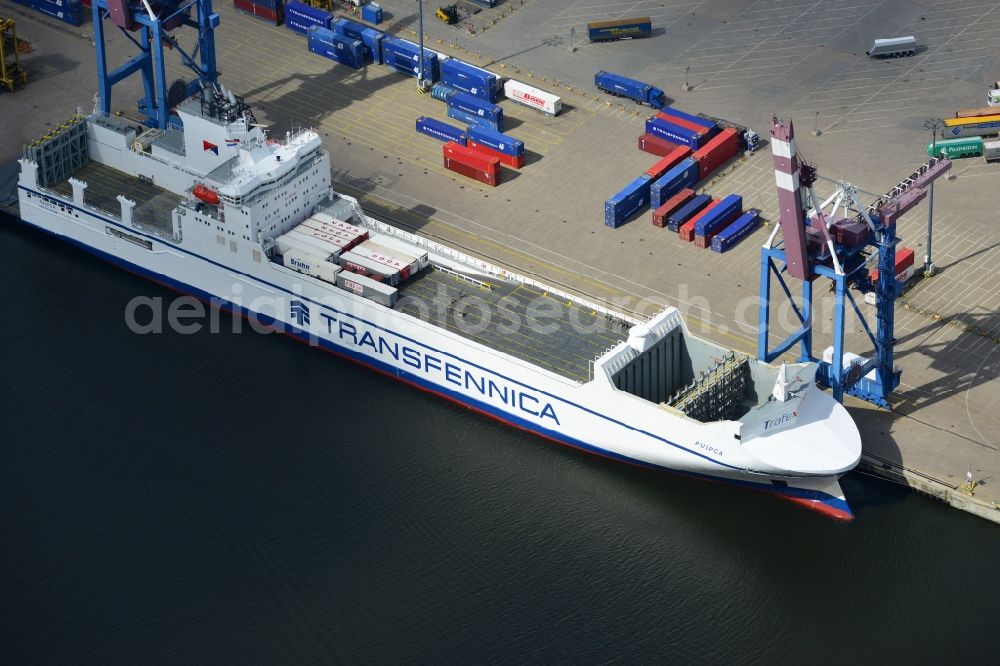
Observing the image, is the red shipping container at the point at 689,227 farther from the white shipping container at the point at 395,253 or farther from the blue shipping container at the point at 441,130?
the white shipping container at the point at 395,253

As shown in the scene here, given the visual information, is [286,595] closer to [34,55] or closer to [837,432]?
[837,432]

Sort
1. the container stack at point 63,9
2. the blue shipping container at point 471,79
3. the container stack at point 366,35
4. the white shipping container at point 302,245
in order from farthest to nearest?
the container stack at point 63,9, the container stack at point 366,35, the blue shipping container at point 471,79, the white shipping container at point 302,245

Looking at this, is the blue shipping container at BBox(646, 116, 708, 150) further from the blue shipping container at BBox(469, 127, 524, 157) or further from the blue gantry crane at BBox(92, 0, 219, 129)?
the blue gantry crane at BBox(92, 0, 219, 129)

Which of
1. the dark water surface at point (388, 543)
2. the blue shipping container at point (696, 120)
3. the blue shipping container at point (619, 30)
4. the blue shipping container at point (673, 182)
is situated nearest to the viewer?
the dark water surface at point (388, 543)

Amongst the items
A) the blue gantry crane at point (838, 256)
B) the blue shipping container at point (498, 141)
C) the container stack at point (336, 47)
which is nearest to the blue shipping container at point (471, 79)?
the blue shipping container at point (498, 141)

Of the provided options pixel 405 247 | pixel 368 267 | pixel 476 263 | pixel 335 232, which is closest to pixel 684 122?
pixel 476 263

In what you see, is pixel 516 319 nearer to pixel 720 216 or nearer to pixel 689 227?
pixel 689 227

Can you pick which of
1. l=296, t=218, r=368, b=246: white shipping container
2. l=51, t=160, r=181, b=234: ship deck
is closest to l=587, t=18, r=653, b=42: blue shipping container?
l=296, t=218, r=368, b=246: white shipping container
